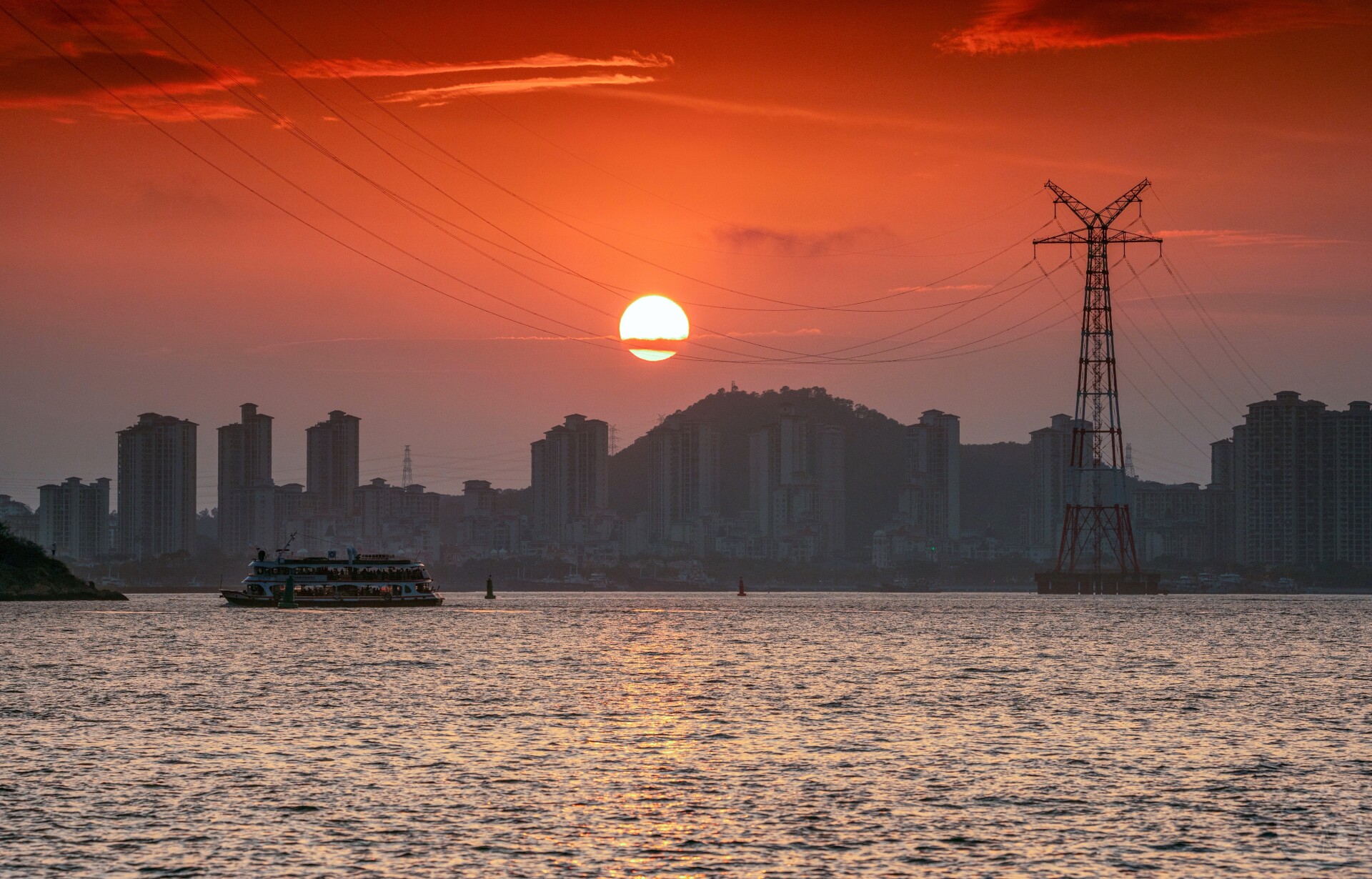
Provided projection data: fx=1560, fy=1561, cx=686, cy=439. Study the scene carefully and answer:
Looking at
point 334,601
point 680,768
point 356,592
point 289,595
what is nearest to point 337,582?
point 334,601

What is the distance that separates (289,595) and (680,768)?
145430mm

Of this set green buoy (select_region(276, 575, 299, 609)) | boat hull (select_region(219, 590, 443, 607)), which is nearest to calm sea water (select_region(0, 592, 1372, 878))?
green buoy (select_region(276, 575, 299, 609))

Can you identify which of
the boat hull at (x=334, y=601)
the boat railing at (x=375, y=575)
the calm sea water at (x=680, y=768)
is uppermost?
the boat railing at (x=375, y=575)

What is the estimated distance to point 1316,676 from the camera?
8838 centimetres

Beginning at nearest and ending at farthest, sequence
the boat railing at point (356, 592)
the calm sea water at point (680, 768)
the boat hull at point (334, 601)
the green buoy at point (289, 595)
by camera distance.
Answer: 1. the calm sea water at point (680, 768)
2. the green buoy at point (289, 595)
3. the boat hull at point (334, 601)
4. the boat railing at point (356, 592)

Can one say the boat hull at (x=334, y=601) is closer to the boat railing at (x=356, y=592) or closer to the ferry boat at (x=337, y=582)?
the ferry boat at (x=337, y=582)

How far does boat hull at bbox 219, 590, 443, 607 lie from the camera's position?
18338 centimetres

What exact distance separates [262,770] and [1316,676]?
212 ft

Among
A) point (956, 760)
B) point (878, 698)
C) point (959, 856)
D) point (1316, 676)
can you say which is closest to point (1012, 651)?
point (1316, 676)

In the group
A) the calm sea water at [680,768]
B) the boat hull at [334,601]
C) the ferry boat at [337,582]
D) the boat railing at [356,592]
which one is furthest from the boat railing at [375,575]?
the calm sea water at [680,768]

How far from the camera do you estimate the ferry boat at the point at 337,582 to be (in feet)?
613

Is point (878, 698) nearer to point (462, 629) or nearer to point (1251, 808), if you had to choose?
point (1251, 808)

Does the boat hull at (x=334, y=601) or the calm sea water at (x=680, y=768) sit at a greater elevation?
the calm sea water at (x=680, y=768)

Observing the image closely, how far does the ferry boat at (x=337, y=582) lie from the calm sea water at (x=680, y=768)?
87792mm
